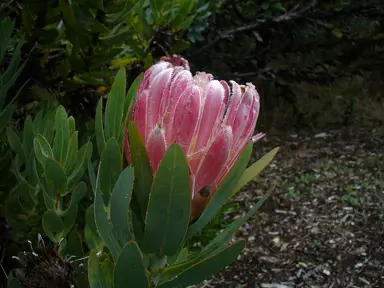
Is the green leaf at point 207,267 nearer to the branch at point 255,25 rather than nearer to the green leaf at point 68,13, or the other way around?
the green leaf at point 68,13

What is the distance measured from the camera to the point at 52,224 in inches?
36.7

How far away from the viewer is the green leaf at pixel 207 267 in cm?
72

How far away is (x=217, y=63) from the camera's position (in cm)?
481

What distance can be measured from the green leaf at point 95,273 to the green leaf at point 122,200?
0.17 ft

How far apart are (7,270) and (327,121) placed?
437 centimetres

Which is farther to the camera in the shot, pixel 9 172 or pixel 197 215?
pixel 9 172

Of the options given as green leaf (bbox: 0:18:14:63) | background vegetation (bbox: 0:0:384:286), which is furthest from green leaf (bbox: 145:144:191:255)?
green leaf (bbox: 0:18:14:63)

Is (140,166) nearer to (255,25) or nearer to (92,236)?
(92,236)

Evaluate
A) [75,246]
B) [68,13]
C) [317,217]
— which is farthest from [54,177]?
[317,217]

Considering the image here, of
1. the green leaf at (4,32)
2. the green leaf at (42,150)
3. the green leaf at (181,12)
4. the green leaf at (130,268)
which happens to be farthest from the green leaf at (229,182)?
the green leaf at (181,12)

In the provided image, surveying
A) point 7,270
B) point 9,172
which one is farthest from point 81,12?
point 7,270

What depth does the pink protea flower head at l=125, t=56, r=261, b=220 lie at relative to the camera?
670mm

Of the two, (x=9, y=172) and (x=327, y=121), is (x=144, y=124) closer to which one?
(x=9, y=172)

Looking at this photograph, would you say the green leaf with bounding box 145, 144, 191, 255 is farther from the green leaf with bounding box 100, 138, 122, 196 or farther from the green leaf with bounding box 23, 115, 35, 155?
the green leaf with bounding box 23, 115, 35, 155
